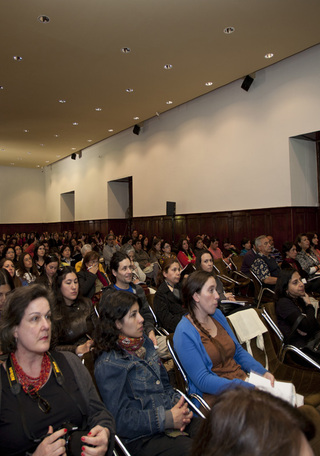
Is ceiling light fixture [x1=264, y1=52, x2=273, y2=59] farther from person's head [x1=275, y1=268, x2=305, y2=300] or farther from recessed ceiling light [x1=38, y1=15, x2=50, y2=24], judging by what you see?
person's head [x1=275, y1=268, x2=305, y2=300]

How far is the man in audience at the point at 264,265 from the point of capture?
5.44m

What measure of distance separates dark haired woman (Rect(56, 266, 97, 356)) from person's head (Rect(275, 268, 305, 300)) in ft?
5.96

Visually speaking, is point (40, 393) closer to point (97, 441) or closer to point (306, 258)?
point (97, 441)

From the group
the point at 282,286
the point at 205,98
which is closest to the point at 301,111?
the point at 205,98

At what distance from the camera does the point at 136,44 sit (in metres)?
8.09

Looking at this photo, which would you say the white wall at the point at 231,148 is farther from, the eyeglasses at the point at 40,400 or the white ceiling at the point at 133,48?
the eyeglasses at the point at 40,400

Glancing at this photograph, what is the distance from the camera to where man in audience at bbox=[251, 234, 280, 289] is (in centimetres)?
544

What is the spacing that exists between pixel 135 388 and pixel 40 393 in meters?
0.55

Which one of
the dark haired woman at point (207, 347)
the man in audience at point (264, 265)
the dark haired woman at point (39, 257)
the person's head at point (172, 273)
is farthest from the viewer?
the dark haired woman at point (39, 257)

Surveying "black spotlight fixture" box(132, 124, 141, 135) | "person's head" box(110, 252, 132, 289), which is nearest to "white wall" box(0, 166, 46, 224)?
"black spotlight fixture" box(132, 124, 141, 135)

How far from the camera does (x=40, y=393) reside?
1.53 meters

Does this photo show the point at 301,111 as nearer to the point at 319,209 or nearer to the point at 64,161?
the point at 319,209

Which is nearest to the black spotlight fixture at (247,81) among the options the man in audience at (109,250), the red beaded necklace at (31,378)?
the man in audience at (109,250)

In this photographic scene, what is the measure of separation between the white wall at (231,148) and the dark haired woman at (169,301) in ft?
21.0
